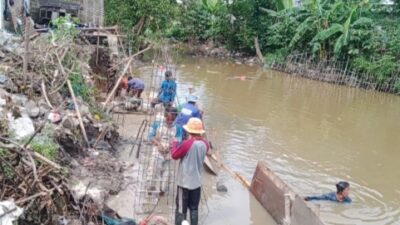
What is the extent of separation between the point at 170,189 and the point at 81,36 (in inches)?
301

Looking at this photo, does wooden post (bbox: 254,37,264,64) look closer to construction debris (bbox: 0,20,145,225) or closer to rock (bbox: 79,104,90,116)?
construction debris (bbox: 0,20,145,225)

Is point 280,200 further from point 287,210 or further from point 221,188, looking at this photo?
point 221,188

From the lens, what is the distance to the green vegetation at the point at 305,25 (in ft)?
72.8

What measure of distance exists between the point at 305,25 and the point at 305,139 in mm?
11201

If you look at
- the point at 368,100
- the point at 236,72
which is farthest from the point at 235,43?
the point at 368,100

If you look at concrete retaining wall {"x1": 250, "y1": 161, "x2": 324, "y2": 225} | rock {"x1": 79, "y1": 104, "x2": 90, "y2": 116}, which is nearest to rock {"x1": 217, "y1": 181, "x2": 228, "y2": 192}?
concrete retaining wall {"x1": 250, "y1": 161, "x2": 324, "y2": 225}

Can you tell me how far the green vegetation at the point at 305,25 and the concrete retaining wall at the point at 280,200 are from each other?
13784 millimetres

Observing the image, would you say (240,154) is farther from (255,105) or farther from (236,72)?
(236,72)

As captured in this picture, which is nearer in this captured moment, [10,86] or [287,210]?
[287,210]

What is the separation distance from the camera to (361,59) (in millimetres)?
22188

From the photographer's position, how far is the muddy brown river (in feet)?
31.2

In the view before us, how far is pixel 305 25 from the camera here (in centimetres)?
2444

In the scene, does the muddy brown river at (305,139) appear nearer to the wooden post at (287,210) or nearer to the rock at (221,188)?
the rock at (221,188)

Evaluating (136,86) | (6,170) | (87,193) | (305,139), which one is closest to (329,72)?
(305,139)
